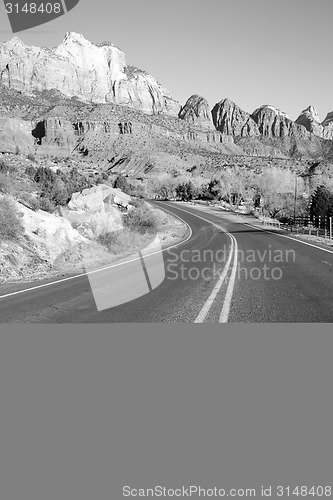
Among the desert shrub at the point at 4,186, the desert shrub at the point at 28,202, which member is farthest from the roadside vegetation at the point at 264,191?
the desert shrub at the point at 4,186

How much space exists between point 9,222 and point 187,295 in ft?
28.1

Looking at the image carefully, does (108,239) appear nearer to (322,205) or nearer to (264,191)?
(322,205)

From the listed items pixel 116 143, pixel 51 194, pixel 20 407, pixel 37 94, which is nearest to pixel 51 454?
pixel 20 407

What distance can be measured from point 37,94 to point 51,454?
675 feet

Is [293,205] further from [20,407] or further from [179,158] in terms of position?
[179,158]

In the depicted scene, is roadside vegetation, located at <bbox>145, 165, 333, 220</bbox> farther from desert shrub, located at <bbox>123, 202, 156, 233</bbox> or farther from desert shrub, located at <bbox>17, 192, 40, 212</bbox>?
desert shrub, located at <bbox>17, 192, 40, 212</bbox>

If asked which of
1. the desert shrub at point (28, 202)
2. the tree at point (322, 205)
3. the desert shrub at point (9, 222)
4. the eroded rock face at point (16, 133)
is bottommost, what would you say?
the tree at point (322, 205)

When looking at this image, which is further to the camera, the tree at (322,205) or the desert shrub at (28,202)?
the tree at (322,205)

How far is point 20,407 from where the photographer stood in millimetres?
3836

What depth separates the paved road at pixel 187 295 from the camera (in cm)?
675

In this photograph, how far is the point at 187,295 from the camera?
336 inches

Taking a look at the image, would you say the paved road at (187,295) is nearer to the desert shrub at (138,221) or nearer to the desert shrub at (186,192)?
the desert shrub at (138,221)

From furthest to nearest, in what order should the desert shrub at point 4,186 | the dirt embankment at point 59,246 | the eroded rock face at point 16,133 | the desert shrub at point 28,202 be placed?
the eroded rock face at point 16,133 < the desert shrub at point 28,202 < the desert shrub at point 4,186 < the dirt embankment at point 59,246

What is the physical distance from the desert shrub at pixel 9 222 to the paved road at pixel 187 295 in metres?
4.04
